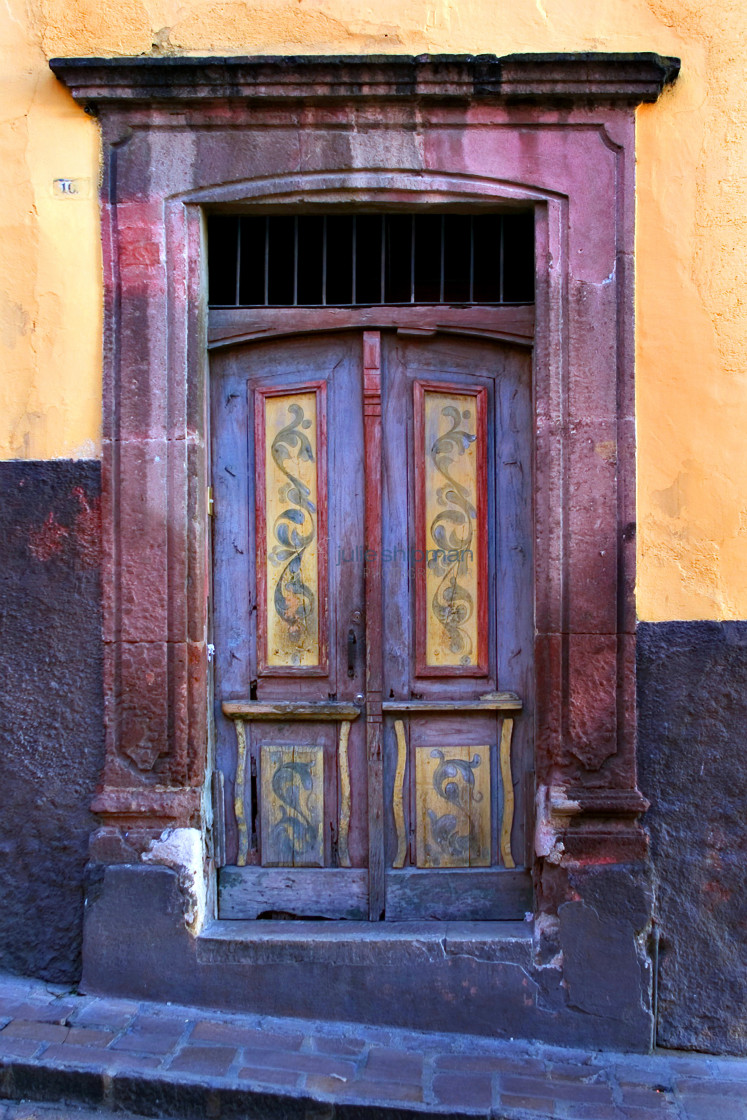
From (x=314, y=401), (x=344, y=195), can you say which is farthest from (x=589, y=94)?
(x=314, y=401)

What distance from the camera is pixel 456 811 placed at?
12.5ft

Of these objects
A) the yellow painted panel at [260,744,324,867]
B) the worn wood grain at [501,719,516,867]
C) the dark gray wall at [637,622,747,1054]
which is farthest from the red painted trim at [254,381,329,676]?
the dark gray wall at [637,622,747,1054]

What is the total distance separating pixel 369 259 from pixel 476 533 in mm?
1300

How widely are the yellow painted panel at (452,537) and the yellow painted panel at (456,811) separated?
42 cm

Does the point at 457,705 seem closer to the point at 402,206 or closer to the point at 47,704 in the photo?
the point at 47,704

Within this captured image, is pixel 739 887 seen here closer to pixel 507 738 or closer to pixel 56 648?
pixel 507 738

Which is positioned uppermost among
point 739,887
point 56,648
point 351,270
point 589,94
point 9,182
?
point 589,94

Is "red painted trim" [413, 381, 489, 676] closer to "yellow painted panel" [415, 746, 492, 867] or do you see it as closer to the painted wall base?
"yellow painted panel" [415, 746, 492, 867]

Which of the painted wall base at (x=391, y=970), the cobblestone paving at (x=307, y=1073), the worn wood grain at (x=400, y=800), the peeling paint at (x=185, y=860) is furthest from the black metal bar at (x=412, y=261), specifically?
the cobblestone paving at (x=307, y=1073)

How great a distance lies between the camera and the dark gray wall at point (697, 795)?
348 centimetres

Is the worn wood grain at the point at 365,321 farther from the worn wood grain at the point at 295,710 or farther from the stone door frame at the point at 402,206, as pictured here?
the worn wood grain at the point at 295,710

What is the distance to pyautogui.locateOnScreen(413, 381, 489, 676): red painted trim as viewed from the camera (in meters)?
3.81

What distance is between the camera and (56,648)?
12.0 ft

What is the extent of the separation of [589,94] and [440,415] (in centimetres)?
139
